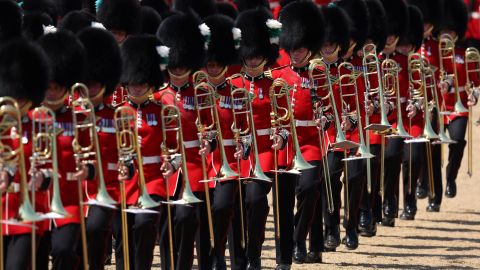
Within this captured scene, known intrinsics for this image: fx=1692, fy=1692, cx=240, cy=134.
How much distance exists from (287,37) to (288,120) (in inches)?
37.1

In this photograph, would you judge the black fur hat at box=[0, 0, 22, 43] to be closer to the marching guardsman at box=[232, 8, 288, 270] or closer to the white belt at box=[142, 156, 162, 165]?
the white belt at box=[142, 156, 162, 165]

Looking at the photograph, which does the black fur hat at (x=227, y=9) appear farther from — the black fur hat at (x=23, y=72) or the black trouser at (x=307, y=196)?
the black fur hat at (x=23, y=72)

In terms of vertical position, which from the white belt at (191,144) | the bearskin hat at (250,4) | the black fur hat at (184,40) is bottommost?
the white belt at (191,144)

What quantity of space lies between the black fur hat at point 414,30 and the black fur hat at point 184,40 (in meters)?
3.37

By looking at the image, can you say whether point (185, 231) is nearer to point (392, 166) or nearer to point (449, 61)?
point (392, 166)

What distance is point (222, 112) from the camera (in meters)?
9.80

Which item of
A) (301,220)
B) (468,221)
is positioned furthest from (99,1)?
(468,221)

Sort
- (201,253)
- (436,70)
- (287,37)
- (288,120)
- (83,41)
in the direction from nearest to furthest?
(83,41), (201,253), (288,120), (287,37), (436,70)

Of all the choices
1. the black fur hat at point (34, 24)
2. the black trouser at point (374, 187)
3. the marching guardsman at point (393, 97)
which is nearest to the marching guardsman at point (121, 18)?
the black fur hat at point (34, 24)

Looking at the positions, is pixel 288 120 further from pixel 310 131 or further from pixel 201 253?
pixel 201 253

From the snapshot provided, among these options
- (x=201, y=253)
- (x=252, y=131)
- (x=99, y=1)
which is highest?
(x=99, y=1)

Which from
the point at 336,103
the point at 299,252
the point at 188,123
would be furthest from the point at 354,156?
the point at 188,123

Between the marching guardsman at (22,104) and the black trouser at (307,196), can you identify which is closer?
the marching guardsman at (22,104)

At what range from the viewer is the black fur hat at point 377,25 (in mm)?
12523
